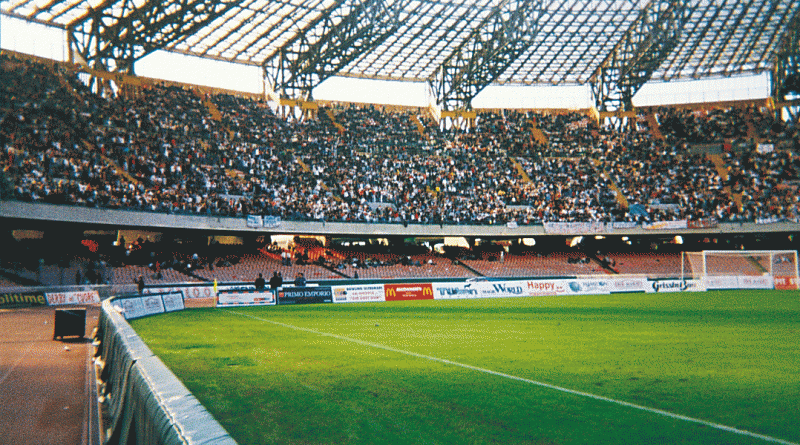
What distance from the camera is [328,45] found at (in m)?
49.5

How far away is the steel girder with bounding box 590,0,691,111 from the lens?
50.0m

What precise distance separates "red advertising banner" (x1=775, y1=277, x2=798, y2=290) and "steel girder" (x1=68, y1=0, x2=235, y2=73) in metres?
38.0

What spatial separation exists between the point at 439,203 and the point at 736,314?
102 ft

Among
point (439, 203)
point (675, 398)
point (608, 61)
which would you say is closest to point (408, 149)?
point (439, 203)

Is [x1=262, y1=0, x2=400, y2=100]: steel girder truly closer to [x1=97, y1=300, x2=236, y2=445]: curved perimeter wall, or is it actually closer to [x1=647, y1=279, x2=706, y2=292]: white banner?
[x1=647, y1=279, x2=706, y2=292]: white banner

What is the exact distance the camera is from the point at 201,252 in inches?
1626

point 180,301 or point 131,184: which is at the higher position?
point 131,184

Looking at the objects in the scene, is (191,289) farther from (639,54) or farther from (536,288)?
(639,54)

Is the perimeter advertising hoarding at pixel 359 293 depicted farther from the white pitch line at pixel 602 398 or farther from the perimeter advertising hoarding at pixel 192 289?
the white pitch line at pixel 602 398

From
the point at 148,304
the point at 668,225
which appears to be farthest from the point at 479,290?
the point at 668,225

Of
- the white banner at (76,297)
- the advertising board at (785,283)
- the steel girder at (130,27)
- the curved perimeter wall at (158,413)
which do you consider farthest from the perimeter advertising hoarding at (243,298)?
the advertising board at (785,283)

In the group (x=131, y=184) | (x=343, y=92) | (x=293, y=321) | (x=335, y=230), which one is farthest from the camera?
(x=343, y=92)

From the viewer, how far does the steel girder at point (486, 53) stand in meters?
50.1

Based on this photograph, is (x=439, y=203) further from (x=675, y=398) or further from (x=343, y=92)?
(x=675, y=398)
